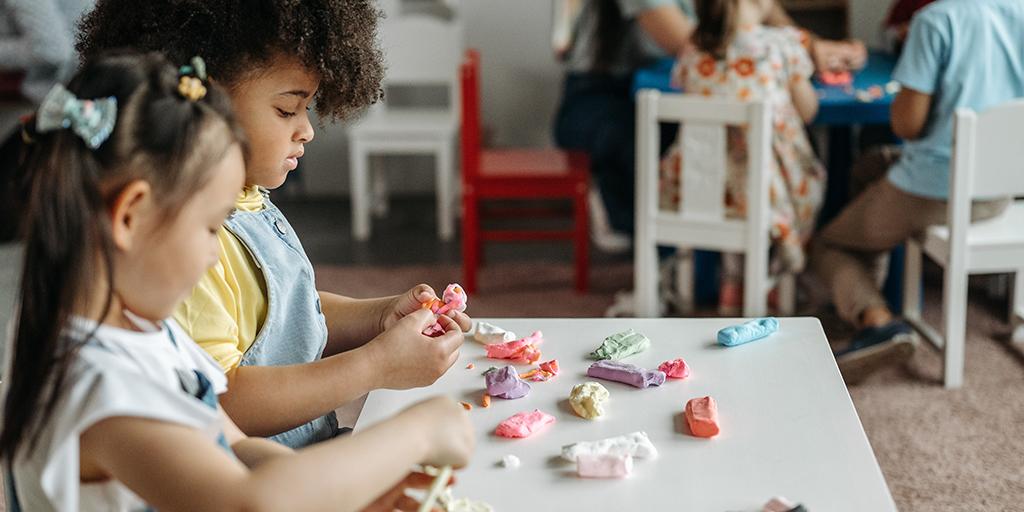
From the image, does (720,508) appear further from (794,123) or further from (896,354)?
(794,123)

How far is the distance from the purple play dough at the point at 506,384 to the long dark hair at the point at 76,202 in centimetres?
47

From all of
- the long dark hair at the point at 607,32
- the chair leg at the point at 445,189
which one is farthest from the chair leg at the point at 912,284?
the chair leg at the point at 445,189

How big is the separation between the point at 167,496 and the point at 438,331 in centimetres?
50

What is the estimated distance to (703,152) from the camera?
2.96 m

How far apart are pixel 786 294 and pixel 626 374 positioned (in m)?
1.99

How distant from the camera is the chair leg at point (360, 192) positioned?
161 inches

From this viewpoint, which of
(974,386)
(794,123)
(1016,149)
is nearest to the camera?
(1016,149)

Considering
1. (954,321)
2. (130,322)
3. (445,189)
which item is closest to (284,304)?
(130,322)

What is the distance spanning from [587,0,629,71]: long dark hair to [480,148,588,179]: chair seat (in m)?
0.33

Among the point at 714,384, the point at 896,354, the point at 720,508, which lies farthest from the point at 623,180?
the point at 720,508

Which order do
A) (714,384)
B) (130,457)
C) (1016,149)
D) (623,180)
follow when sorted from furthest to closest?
(623,180), (1016,149), (714,384), (130,457)

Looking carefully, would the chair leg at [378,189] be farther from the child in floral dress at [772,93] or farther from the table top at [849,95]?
the child in floral dress at [772,93]

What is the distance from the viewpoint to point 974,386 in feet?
9.28

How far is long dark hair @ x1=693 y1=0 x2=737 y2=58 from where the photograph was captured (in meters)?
3.05
